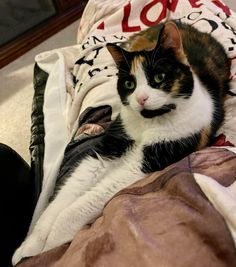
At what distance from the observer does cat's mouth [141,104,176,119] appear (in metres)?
0.95

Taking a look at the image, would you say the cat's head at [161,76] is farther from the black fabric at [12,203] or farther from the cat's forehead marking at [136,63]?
the black fabric at [12,203]

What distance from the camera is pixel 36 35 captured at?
2311 millimetres

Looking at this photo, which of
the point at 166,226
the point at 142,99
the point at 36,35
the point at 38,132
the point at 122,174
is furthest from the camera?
the point at 36,35

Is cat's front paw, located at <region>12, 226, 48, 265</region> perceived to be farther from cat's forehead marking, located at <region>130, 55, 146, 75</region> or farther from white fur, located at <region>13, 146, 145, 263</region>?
cat's forehead marking, located at <region>130, 55, 146, 75</region>

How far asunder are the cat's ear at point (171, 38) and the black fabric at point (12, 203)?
480 mm

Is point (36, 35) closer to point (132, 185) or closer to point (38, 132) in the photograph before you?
point (38, 132)

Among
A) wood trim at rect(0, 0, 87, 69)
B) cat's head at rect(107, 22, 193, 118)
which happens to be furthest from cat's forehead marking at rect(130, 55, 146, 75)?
wood trim at rect(0, 0, 87, 69)

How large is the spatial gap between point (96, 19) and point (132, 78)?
2.43 ft

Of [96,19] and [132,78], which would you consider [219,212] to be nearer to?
[132,78]

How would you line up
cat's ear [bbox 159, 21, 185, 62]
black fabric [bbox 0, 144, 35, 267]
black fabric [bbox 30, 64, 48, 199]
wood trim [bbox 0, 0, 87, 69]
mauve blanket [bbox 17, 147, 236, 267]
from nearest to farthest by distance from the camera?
1. mauve blanket [bbox 17, 147, 236, 267]
2. cat's ear [bbox 159, 21, 185, 62]
3. black fabric [bbox 0, 144, 35, 267]
4. black fabric [bbox 30, 64, 48, 199]
5. wood trim [bbox 0, 0, 87, 69]

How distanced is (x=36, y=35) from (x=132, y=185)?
163 cm

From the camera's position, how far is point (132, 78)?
96 centimetres

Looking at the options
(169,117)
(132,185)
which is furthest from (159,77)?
(132,185)

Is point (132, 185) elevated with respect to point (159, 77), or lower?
lower
